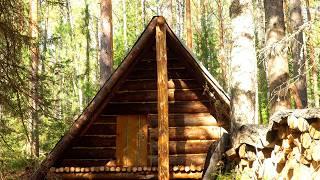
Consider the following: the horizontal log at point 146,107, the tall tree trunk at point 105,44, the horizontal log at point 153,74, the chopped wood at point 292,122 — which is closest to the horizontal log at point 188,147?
the horizontal log at point 146,107

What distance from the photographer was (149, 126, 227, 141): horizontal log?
10.5 meters

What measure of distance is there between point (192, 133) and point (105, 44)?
6793 millimetres

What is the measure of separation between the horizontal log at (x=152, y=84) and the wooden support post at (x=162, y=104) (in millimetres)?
2093

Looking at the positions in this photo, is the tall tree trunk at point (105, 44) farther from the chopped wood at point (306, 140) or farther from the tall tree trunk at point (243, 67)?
the chopped wood at point (306, 140)

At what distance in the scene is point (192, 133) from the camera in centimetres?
1065

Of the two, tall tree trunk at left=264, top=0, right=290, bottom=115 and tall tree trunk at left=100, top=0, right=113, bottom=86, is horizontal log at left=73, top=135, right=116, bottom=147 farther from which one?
tall tree trunk at left=100, top=0, right=113, bottom=86

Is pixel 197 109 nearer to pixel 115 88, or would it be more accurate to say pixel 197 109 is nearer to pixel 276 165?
pixel 115 88

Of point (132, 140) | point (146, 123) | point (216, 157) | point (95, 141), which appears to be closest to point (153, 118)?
point (146, 123)

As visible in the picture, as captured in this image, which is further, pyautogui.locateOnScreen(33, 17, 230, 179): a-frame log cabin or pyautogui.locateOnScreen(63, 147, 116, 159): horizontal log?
pyautogui.locateOnScreen(63, 147, 116, 159): horizontal log

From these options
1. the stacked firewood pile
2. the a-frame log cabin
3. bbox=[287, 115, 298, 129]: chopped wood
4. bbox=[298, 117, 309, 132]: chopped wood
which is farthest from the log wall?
bbox=[298, 117, 309, 132]: chopped wood

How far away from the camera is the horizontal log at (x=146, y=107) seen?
10.7m

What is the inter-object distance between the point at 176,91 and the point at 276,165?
568 cm

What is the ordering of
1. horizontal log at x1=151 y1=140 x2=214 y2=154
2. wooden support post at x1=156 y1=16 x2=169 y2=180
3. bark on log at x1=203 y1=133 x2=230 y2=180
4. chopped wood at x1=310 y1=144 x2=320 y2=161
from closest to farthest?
1. chopped wood at x1=310 y1=144 x2=320 y2=161
2. bark on log at x1=203 y1=133 x2=230 y2=180
3. wooden support post at x1=156 y1=16 x2=169 y2=180
4. horizontal log at x1=151 y1=140 x2=214 y2=154

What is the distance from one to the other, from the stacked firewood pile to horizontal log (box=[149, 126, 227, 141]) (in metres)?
3.70
